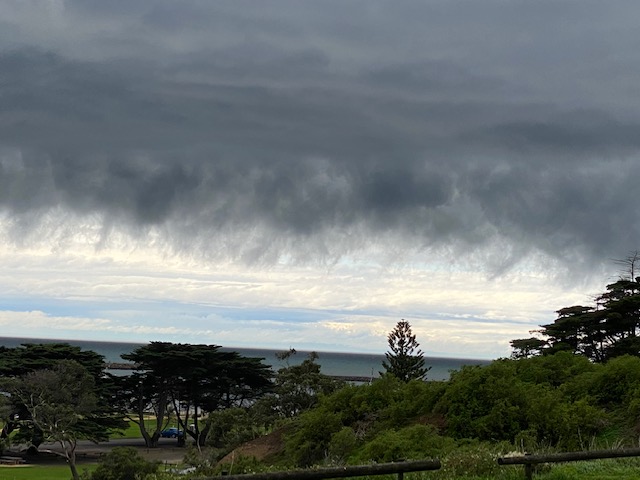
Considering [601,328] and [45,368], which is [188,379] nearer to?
[45,368]

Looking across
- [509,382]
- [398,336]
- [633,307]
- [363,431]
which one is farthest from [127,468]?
[633,307]

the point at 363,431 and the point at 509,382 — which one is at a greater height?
the point at 509,382

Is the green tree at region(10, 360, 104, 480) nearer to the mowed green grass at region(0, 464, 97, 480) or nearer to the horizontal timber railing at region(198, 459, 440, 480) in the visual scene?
the mowed green grass at region(0, 464, 97, 480)

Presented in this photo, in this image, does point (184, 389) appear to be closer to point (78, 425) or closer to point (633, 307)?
point (78, 425)

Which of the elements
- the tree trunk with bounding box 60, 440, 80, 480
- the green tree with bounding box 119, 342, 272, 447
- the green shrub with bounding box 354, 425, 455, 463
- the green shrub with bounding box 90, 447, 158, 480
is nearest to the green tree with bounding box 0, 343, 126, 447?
the green tree with bounding box 119, 342, 272, 447

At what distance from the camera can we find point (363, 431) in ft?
80.0

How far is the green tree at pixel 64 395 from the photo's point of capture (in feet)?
167

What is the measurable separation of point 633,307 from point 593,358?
6.74 m

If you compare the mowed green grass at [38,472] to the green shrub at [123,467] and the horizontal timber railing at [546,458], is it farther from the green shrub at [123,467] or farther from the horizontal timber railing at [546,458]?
the horizontal timber railing at [546,458]

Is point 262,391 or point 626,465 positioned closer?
point 626,465

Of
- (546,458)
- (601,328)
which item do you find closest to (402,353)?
(601,328)

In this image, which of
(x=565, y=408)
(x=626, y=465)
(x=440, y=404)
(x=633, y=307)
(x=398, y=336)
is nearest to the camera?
(x=626, y=465)

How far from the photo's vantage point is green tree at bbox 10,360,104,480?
50.8m

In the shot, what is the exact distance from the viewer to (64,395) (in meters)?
55.4
